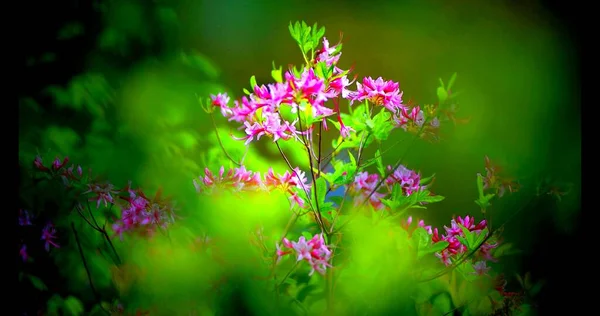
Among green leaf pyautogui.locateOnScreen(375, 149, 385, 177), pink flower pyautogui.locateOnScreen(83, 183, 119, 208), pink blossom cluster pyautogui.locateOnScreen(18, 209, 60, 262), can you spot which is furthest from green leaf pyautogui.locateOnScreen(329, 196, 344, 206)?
pink blossom cluster pyautogui.locateOnScreen(18, 209, 60, 262)

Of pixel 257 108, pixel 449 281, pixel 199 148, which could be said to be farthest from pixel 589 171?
pixel 199 148

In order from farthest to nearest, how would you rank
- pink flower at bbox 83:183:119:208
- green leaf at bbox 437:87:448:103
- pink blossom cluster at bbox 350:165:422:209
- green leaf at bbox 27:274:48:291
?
green leaf at bbox 27:274:48:291, pink flower at bbox 83:183:119:208, pink blossom cluster at bbox 350:165:422:209, green leaf at bbox 437:87:448:103

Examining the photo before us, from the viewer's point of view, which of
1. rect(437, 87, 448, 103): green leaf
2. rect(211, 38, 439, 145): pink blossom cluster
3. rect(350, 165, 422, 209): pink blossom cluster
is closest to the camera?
rect(211, 38, 439, 145): pink blossom cluster

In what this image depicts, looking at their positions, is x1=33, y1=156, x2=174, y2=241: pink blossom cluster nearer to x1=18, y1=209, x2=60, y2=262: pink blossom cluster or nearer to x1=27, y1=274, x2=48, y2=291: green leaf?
x1=18, y1=209, x2=60, y2=262: pink blossom cluster

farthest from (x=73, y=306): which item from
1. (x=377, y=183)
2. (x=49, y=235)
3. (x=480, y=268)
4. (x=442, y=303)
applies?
(x=480, y=268)

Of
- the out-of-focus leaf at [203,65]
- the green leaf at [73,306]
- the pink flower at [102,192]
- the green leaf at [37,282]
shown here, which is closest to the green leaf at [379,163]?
the out-of-focus leaf at [203,65]

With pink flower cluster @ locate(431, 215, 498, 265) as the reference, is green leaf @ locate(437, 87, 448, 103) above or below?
above

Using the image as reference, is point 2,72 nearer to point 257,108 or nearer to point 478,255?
point 257,108
